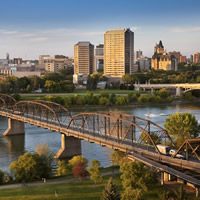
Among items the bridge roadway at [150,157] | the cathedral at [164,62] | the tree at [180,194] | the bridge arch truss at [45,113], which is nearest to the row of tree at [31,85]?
the bridge arch truss at [45,113]

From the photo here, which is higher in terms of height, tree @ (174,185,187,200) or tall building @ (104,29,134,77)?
tall building @ (104,29,134,77)

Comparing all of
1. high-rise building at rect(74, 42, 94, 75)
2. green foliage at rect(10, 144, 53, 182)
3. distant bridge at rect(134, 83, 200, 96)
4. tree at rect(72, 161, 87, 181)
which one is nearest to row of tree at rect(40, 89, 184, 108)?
distant bridge at rect(134, 83, 200, 96)

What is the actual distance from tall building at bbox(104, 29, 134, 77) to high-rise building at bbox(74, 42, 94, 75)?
36.3ft

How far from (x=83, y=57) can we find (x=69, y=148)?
A: 107422 millimetres

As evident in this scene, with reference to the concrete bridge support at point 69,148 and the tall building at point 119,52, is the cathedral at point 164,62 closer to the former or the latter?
the tall building at point 119,52

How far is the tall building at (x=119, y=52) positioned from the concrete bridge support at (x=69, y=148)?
305 ft

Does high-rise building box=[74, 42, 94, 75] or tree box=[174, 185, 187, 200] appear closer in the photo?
tree box=[174, 185, 187, 200]

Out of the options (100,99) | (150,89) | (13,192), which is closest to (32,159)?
(13,192)

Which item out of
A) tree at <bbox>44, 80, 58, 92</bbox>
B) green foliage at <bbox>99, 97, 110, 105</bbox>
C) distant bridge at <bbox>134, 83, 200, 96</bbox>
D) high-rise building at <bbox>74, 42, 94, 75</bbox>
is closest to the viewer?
green foliage at <bbox>99, 97, 110, 105</bbox>

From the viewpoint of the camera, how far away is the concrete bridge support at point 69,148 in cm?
2891

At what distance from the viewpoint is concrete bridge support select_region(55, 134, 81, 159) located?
2891 cm

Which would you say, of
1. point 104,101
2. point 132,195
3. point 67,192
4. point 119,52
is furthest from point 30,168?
point 119,52

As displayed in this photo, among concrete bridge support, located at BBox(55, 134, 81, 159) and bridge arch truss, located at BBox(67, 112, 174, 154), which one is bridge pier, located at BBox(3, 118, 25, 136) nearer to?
bridge arch truss, located at BBox(67, 112, 174, 154)

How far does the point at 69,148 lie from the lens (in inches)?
1145
